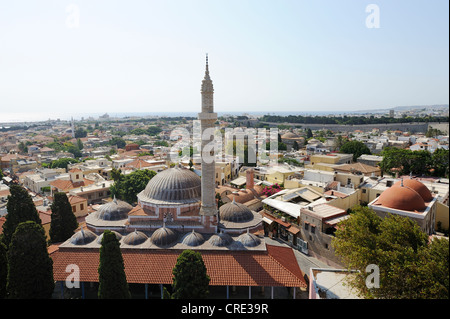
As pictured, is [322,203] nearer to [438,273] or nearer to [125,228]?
[438,273]

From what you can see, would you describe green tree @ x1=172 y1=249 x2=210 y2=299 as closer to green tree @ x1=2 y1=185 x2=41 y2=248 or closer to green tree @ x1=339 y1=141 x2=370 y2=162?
green tree @ x1=2 y1=185 x2=41 y2=248

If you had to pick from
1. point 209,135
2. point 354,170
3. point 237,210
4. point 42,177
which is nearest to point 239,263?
point 237,210

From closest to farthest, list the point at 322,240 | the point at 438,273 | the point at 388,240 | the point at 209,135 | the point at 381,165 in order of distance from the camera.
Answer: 1. the point at 438,273
2. the point at 388,240
3. the point at 209,135
4. the point at 322,240
5. the point at 381,165

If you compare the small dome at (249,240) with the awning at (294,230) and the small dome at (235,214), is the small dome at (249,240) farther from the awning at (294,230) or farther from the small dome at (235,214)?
the awning at (294,230)

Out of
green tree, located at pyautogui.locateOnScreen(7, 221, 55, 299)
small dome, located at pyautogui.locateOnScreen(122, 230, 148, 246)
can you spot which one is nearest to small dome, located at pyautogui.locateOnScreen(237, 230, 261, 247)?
small dome, located at pyautogui.locateOnScreen(122, 230, 148, 246)

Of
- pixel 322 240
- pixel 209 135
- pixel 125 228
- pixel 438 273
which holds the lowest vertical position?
pixel 322 240
